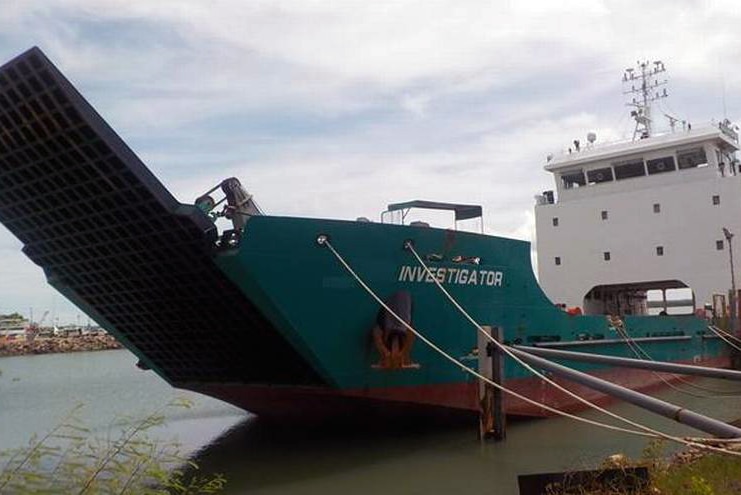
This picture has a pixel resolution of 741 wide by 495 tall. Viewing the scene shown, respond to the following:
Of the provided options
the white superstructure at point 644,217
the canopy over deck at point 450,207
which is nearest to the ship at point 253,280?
the canopy over deck at point 450,207

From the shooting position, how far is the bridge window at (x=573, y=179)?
20.5 m

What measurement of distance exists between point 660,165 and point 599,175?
164cm

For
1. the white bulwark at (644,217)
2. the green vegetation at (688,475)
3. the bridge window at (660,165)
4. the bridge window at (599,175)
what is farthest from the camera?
the bridge window at (599,175)

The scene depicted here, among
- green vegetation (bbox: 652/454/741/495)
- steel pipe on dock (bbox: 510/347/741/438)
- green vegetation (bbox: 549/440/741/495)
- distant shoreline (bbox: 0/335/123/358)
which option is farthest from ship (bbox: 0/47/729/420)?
distant shoreline (bbox: 0/335/123/358)

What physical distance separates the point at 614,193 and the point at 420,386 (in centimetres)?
1164

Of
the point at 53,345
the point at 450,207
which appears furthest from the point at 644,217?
the point at 53,345

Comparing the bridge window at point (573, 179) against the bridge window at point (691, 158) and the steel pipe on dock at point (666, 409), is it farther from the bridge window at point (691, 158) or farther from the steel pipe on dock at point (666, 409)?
the steel pipe on dock at point (666, 409)

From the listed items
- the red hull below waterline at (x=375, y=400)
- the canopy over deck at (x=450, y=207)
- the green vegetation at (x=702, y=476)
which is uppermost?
the canopy over deck at (x=450, y=207)

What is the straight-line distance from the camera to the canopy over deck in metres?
10.8

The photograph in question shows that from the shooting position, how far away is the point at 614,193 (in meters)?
19.8

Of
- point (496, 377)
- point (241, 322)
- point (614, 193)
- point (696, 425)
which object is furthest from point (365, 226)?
point (614, 193)

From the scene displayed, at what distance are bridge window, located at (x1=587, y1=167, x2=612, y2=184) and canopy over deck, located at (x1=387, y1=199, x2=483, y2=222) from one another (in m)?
10.2

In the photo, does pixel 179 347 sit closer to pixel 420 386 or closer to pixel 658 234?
pixel 420 386

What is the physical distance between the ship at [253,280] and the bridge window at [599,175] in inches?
342
